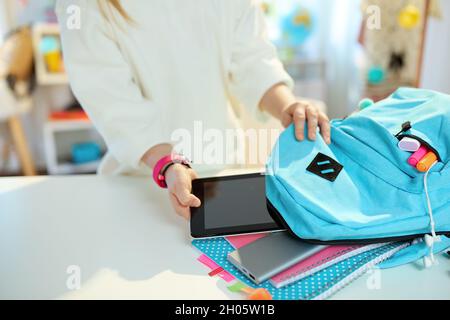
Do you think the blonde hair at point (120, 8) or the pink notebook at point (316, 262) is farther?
the blonde hair at point (120, 8)

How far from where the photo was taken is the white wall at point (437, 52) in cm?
160

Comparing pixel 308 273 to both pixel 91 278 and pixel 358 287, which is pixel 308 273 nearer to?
pixel 358 287

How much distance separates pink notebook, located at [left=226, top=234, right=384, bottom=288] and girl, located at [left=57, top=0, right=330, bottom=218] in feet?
0.55

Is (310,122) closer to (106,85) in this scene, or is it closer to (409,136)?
(409,136)

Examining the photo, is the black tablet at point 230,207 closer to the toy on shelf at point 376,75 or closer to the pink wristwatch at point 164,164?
the pink wristwatch at point 164,164

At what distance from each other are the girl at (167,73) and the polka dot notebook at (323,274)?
0.09 m

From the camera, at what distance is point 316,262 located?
1.56 feet

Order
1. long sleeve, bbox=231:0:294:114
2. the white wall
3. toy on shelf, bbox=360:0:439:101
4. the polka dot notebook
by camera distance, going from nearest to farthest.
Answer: the polka dot notebook
long sleeve, bbox=231:0:294:114
the white wall
toy on shelf, bbox=360:0:439:101

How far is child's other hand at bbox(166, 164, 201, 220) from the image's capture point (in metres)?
0.57

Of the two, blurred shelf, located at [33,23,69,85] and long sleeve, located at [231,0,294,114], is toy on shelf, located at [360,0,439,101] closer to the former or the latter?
long sleeve, located at [231,0,294,114]

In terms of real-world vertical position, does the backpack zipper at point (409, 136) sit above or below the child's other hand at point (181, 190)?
above

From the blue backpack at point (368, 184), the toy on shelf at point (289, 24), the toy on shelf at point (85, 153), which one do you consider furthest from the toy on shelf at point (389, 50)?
the blue backpack at point (368, 184)

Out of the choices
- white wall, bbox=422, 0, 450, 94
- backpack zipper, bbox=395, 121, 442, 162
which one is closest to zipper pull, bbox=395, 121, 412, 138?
backpack zipper, bbox=395, 121, 442, 162
